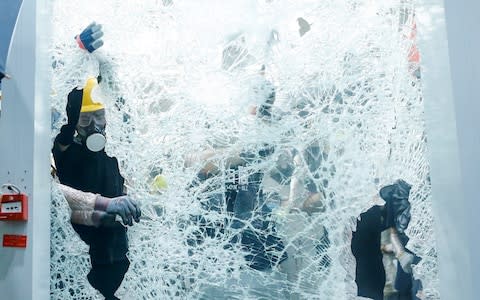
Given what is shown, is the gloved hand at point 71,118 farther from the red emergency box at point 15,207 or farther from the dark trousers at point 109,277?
the dark trousers at point 109,277

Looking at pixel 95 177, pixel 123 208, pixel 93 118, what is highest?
pixel 93 118

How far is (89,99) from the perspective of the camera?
5.01 ft

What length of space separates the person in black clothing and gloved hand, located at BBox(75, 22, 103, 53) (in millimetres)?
1234

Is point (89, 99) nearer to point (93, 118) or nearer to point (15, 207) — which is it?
point (93, 118)

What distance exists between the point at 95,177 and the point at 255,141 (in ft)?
2.17

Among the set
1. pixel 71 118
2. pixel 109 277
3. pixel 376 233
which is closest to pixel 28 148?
pixel 71 118

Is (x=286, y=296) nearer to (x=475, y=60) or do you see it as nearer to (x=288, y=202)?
(x=288, y=202)

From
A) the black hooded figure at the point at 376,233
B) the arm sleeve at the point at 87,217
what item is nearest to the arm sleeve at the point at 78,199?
the arm sleeve at the point at 87,217

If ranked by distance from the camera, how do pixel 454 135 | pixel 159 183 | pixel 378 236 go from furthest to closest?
1. pixel 159 183
2. pixel 378 236
3. pixel 454 135

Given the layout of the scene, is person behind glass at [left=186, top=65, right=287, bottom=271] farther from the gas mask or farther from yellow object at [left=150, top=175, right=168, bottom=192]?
the gas mask

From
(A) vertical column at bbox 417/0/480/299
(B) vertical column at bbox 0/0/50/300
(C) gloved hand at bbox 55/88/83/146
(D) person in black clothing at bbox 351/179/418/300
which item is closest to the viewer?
(A) vertical column at bbox 417/0/480/299

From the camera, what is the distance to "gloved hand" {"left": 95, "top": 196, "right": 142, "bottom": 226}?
146cm

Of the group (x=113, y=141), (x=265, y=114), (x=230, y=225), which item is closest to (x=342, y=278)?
(x=230, y=225)

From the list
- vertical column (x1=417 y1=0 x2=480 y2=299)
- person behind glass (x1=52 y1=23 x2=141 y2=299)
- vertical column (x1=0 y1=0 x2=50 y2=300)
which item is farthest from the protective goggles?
vertical column (x1=417 y1=0 x2=480 y2=299)
